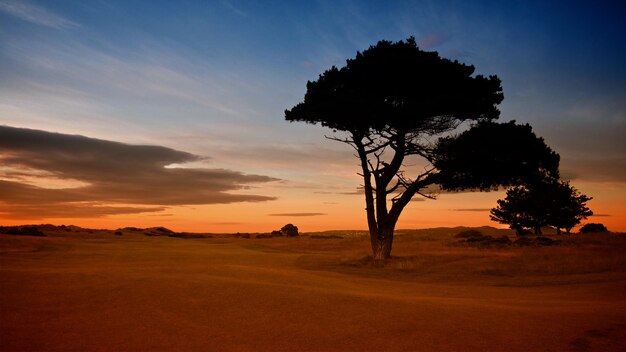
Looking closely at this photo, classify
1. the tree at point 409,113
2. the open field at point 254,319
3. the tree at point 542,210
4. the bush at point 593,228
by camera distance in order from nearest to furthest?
1. the open field at point 254,319
2. the tree at point 409,113
3. the tree at point 542,210
4. the bush at point 593,228

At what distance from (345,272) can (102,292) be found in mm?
11836

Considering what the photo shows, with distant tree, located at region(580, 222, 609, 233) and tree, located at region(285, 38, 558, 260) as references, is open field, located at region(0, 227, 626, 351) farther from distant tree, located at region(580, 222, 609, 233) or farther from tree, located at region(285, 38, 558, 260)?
distant tree, located at region(580, 222, 609, 233)

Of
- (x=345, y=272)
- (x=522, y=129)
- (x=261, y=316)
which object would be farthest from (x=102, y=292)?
(x=522, y=129)

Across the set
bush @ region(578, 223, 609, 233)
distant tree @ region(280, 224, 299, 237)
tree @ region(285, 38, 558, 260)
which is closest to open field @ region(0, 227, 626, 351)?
tree @ region(285, 38, 558, 260)

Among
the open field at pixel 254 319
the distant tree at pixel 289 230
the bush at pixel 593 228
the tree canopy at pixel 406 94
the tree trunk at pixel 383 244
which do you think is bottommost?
the open field at pixel 254 319

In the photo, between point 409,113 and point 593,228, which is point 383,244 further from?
point 593,228

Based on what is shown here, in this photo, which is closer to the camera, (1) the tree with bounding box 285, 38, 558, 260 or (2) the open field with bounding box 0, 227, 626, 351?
(2) the open field with bounding box 0, 227, 626, 351

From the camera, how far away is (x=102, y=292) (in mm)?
7848

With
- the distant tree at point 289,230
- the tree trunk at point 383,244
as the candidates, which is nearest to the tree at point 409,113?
the tree trunk at point 383,244

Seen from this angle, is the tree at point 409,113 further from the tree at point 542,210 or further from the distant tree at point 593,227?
the distant tree at point 593,227

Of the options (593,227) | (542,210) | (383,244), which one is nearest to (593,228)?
(593,227)

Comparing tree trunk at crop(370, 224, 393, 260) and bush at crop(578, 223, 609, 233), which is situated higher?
bush at crop(578, 223, 609, 233)

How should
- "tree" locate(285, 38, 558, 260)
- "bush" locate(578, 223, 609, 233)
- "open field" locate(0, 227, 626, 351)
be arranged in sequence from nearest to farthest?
1. "open field" locate(0, 227, 626, 351)
2. "tree" locate(285, 38, 558, 260)
3. "bush" locate(578, 223, 609, 233)

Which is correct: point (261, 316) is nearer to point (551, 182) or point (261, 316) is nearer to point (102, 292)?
point (102, 292)
